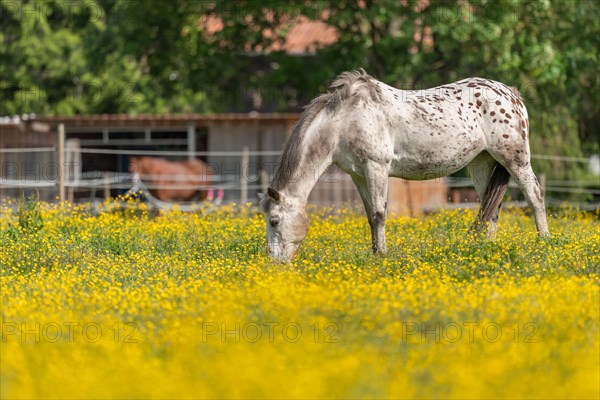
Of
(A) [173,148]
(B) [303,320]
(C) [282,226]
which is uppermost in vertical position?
(A) [173,148]

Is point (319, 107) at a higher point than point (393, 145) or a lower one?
higher

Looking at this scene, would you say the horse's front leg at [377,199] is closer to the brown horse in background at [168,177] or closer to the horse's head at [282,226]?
the horse's head at [282,226]

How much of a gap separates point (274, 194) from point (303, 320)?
3.55m

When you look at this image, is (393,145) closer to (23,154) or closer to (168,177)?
(168,177)

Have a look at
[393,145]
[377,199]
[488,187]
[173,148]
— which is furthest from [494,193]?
[173,148]

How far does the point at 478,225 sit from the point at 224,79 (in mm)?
15376

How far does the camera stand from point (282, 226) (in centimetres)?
1048

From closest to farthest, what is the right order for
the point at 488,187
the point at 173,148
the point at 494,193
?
the point at 494,193, the point at 488,187, the point at 173,148

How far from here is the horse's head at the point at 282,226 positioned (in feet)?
34.3

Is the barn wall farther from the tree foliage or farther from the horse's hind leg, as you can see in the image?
the horse's hind leg

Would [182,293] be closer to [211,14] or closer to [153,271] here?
[153,271]

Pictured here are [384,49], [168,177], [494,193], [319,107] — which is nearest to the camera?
[319,107]

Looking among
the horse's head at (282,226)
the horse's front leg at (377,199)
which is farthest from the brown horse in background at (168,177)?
the horse's head at (282,226)

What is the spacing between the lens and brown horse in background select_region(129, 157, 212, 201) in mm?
22389
